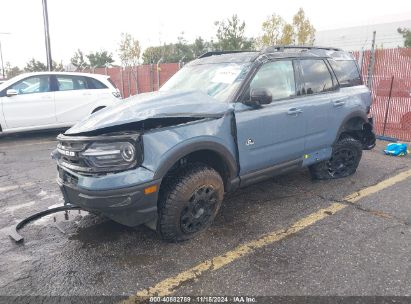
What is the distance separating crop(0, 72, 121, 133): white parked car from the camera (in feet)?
26.0

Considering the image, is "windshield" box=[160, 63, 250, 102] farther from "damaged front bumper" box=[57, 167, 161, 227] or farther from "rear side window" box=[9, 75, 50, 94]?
"rear side window" box=[9, 75, 50, 94]

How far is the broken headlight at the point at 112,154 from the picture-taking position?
109 inches

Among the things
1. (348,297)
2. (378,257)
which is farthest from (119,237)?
(378,257)

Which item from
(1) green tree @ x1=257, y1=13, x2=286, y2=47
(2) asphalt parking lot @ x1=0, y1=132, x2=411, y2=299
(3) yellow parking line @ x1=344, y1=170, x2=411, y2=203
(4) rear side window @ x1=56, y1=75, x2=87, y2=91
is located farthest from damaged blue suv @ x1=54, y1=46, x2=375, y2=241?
(1) green tree @ x1=257, y1=13, x2=286, y2=47

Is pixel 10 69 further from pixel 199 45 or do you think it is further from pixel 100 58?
pixel 199 45

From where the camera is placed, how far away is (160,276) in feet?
9.04

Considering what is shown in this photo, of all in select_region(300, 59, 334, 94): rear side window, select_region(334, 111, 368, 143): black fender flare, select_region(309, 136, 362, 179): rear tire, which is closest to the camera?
select_region(300, 59, 334, 94): rear side window

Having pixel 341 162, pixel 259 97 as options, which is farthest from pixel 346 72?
pixel 259 97

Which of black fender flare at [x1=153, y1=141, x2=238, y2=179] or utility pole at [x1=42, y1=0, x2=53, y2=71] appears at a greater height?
utility pole at [x1=42, y1=0, x2=53, y2=71]

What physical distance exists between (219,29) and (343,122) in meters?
18.4

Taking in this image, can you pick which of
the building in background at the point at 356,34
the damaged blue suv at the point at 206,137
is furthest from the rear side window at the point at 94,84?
the building in background at the point at 356,34

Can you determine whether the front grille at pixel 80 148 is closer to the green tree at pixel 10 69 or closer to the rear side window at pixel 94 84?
the rear side window at pixel 94 84

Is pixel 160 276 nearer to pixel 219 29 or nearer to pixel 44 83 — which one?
pixel 44 83

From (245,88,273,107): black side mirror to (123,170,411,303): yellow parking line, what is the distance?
1322 mm
